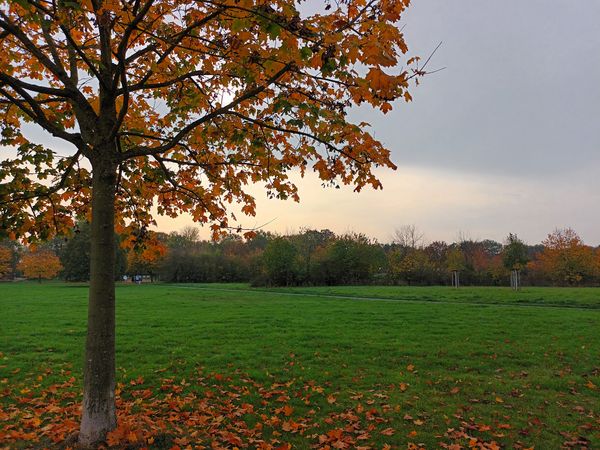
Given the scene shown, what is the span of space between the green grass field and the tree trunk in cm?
29

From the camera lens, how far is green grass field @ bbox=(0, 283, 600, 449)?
5.44 meters

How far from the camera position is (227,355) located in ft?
33.3

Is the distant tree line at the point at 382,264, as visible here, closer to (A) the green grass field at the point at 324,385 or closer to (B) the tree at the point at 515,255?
(B) the tree at the point at 515,255

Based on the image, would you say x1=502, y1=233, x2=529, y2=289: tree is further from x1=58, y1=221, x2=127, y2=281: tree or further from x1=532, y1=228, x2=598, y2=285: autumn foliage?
x1=58, y1=221, x2=127, y2=281: tree

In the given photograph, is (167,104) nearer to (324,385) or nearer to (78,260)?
(324,385)

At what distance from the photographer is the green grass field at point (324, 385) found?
5.44m

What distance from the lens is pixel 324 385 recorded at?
7711 millimetres

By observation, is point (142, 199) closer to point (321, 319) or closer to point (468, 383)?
point (468, 383)

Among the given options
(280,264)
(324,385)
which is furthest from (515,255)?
(324,385)

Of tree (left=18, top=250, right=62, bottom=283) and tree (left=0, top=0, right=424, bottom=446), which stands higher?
tree (left=0, top=0, right=424, bottom=446)

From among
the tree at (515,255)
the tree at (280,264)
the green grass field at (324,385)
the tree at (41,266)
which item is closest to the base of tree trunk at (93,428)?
the green grass field at (324,385)

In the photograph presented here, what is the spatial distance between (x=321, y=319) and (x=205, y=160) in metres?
11.0

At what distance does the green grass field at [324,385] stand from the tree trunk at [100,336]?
295mm

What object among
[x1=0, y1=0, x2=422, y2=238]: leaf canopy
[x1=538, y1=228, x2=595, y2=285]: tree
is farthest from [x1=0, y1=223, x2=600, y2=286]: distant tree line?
[x1=0, y1=0, x2=422, y2=238]: leaf canopy
